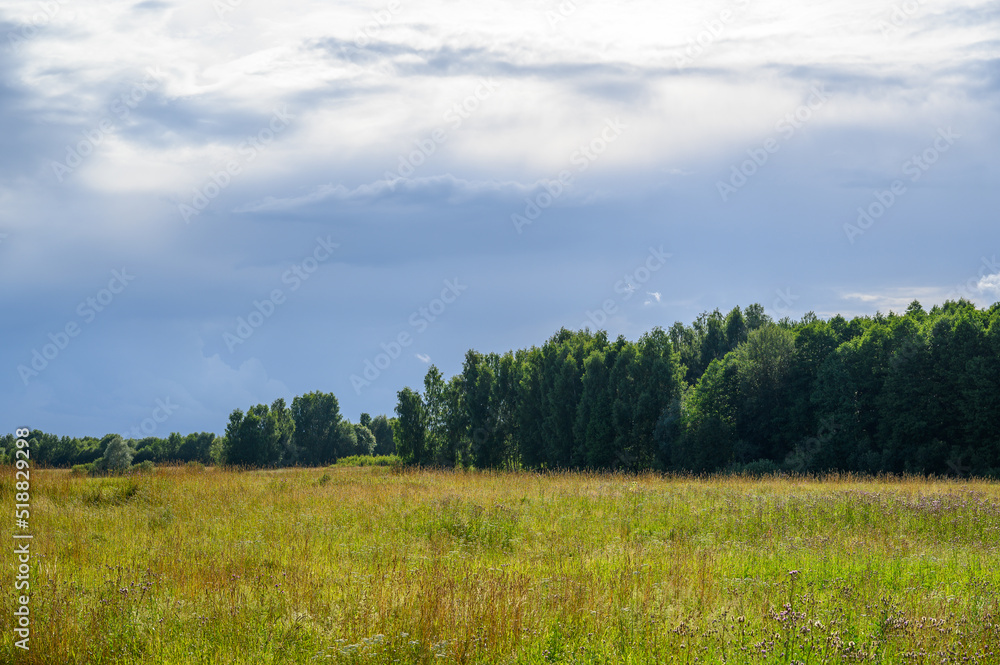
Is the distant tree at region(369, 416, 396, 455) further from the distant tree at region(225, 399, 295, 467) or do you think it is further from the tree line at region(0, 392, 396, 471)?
the distant tree at region(225, 399, 295, 467)

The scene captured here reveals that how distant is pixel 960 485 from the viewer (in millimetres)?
20875

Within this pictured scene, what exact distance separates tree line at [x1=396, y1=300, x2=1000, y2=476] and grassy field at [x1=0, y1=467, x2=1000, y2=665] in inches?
1063

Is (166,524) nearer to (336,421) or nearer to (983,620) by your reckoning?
(983,620)

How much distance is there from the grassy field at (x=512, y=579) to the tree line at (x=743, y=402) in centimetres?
2701

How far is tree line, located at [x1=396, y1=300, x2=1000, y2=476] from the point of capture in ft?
131

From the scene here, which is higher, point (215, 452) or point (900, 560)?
point (900, 560)

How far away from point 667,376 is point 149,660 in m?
51.3

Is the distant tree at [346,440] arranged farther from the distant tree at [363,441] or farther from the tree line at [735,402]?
the tree line at [735,402]

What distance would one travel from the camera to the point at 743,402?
51312mm

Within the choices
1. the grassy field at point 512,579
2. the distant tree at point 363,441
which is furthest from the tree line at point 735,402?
the distant tree at point 363,441

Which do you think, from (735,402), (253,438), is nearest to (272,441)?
(253,438)

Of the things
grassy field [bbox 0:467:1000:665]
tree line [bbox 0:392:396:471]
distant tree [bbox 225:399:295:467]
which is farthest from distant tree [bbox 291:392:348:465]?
grassy field [bbox 0:467:1000:665]

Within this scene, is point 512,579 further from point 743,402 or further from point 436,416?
point 436,416

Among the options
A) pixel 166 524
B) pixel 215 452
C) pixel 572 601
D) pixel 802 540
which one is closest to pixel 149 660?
pixel 572 601
